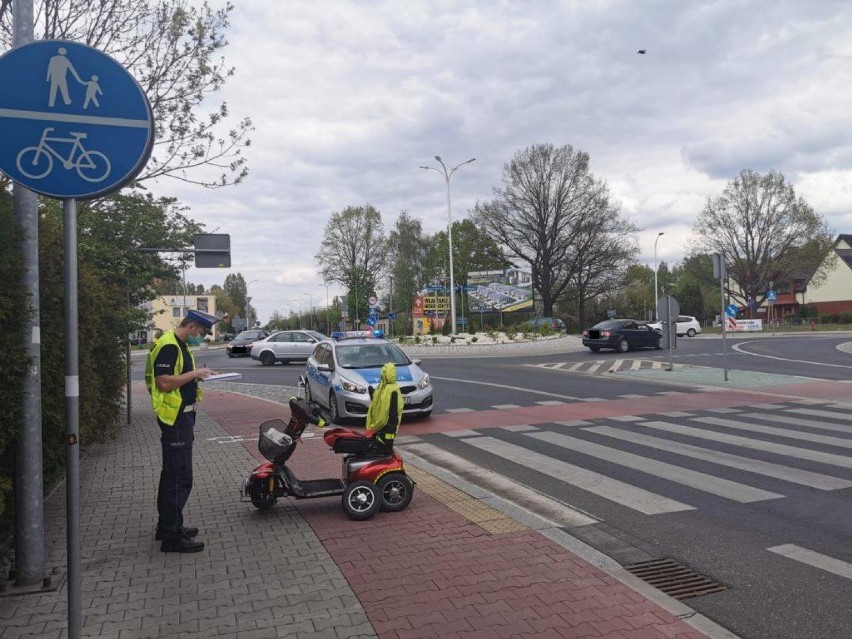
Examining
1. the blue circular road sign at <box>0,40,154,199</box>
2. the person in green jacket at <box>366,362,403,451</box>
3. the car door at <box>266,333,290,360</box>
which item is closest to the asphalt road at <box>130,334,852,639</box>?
the person in green jacket at <box>366,362,403,451</box>

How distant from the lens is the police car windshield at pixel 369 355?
1284 cm

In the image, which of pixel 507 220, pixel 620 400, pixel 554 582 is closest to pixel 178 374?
pixel 554 582

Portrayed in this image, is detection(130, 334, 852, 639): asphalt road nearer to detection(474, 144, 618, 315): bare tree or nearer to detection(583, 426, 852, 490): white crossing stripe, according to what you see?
detection(583, 426, 852, 490): white crossing stripe

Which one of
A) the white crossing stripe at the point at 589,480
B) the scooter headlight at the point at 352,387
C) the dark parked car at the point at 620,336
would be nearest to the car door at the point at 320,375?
the scooter headlight at the point at 352,387

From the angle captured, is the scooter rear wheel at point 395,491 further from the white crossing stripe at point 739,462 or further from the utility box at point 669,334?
the utility box at point 669,334

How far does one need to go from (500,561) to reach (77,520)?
286 centimetres

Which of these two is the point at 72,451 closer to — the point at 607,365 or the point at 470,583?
the point at 470,583

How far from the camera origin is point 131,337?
1157 centimetres

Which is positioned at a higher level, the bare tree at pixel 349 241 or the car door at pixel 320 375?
the bare tree at pixel 349 241

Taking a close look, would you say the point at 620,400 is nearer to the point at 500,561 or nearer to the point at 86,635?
the point at 500,561

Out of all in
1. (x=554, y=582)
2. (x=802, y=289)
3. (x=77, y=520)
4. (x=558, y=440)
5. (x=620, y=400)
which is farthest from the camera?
(x=802, y=289)

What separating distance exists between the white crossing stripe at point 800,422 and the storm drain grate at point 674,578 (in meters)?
6.81

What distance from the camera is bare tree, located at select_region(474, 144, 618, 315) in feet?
163

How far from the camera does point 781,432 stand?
1012 cm
